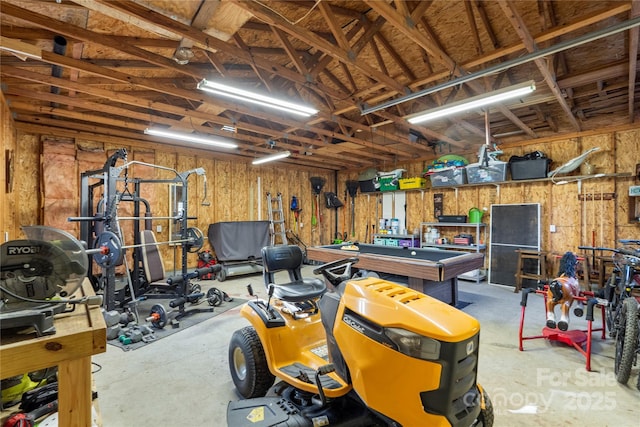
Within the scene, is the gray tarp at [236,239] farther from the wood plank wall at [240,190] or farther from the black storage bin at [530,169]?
the black storage bin at [530,169]

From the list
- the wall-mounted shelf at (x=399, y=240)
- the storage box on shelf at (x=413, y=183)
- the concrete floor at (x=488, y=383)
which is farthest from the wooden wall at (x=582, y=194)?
the concrete floor at (x=488, y=383)

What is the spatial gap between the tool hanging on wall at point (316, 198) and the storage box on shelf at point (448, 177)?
135 inches

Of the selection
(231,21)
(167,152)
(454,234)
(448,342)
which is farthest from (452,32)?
(167,152)

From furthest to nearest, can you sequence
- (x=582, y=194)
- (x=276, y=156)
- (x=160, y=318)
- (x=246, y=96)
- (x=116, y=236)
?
(x=276, y=156) → (x=582, y=194) → (x=160, y=318) → (x=116, y=236) → (x=246, y=96)

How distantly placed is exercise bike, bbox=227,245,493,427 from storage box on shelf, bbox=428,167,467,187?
18.1 ft

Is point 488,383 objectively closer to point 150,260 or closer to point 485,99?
point 485,99

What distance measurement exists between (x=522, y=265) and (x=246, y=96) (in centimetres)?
582

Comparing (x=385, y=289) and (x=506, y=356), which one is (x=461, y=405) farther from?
(x=506, y=356)

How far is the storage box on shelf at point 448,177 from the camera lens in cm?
654

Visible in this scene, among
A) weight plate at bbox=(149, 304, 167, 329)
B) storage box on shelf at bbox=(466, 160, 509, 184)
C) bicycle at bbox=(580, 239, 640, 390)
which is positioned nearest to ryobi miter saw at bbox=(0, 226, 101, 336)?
weight plate at bbox=(149, 304, 167, 329)

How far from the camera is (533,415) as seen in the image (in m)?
2.08

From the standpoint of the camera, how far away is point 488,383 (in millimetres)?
2463

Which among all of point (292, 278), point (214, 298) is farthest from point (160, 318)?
point (292, 278)

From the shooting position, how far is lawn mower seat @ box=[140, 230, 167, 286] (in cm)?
423
